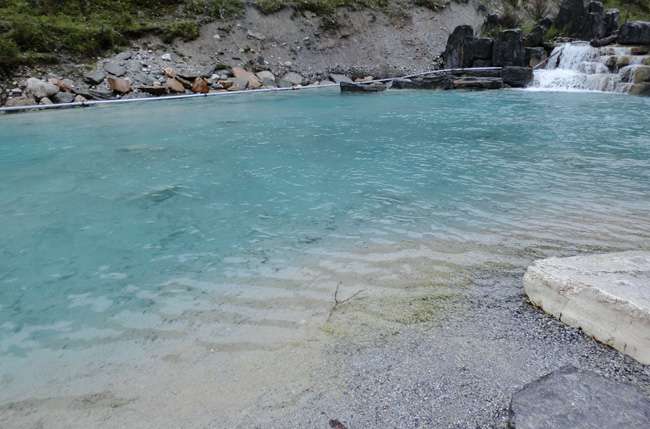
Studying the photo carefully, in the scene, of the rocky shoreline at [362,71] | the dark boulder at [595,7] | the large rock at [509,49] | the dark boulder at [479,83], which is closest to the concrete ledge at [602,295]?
the rocky shoreline at [362,71]

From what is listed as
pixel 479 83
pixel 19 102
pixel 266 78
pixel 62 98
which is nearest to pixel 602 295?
pixel 62 98

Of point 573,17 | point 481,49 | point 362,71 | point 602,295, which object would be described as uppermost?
point 573,17

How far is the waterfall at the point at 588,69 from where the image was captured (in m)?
19.0

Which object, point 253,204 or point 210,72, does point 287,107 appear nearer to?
point 210,72

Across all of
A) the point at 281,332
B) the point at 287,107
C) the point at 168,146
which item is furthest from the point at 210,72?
the point at 281,332

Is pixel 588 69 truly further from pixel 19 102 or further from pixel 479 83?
pixel 19 102

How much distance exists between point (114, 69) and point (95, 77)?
1.39 meters

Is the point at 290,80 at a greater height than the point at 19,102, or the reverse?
the point at 290,80

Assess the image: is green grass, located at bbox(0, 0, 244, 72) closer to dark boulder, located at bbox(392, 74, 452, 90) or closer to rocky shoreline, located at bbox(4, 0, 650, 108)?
rocky shoreline, located at bbox(4, 0, 650, 108)

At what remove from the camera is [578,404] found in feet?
6.84

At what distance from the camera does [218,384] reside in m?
2.56

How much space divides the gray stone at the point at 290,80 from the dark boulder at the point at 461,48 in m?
10.2

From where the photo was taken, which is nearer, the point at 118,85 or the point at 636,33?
the point at 118,85

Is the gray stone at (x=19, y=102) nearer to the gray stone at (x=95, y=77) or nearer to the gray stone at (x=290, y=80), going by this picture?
the gray stone at (x=95, y=77)
